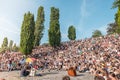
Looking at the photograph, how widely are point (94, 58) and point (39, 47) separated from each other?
2405 centimetres

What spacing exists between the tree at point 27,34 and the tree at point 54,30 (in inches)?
237

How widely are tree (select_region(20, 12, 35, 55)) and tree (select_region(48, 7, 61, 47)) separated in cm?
603

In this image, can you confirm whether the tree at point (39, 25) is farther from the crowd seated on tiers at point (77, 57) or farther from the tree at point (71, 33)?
the tree at point (71, 33)

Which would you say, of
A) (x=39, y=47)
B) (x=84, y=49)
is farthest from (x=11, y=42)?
(x=84, y=49)

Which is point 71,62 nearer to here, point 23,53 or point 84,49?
point 84,49

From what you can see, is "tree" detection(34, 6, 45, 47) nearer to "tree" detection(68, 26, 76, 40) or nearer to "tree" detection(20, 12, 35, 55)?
"tree" detection(20, 12, 35, 55)

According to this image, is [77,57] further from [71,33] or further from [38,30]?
[71,33]

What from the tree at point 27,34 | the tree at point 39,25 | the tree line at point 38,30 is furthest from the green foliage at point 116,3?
the tree at point 39,25

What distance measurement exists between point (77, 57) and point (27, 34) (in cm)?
1536

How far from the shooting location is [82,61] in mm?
50719

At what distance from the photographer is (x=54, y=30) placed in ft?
239

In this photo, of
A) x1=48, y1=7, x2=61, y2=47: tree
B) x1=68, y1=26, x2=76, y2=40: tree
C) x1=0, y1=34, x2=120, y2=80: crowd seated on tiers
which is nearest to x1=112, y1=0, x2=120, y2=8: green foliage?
x1=0, y1=34, x2=120, y2=80: crowd seated on tiers

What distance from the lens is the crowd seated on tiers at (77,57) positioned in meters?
45.2

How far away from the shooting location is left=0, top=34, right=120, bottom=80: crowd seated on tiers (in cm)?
4521
